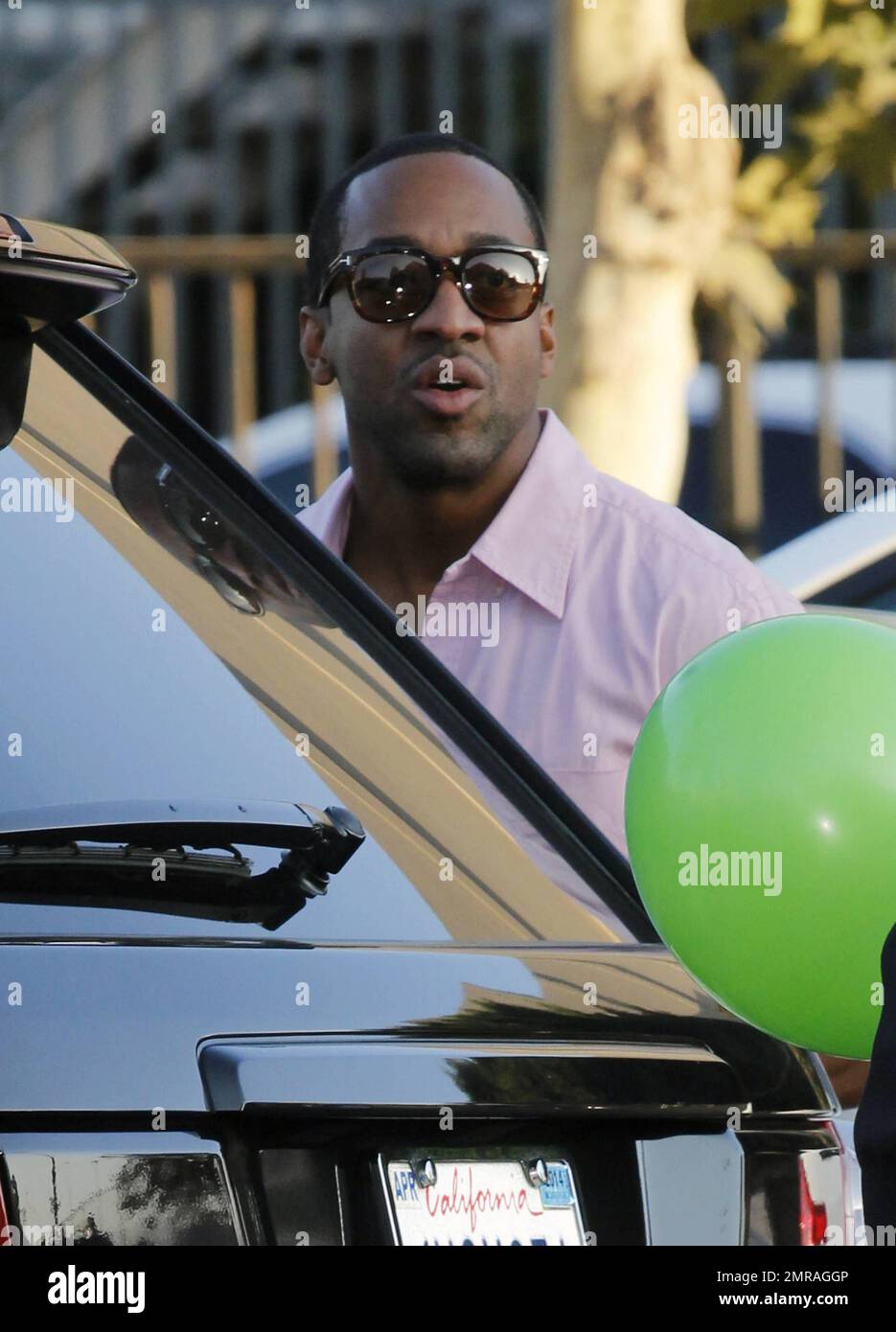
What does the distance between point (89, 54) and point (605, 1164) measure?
7.91 metres

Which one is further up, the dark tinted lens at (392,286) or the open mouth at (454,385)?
the dark tinted lens at (392,286)

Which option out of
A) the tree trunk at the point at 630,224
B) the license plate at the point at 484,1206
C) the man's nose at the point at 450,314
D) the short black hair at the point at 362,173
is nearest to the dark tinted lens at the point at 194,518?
the license plate at the point at 484,1206

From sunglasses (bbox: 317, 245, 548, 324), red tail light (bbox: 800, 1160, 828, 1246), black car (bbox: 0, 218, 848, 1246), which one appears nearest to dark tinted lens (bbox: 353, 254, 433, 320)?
sunglasses (bbox: 317, 245, 548, 324)

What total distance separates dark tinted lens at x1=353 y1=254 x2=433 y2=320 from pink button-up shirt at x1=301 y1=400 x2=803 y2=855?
316mm

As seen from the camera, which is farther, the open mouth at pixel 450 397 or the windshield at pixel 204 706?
the open mouth at pixel 450 397

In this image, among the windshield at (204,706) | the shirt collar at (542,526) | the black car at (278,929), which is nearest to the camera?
the black car at (278,929)

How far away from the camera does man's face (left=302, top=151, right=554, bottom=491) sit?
3447 millimetres

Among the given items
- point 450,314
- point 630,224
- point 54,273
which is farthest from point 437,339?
point 630,224

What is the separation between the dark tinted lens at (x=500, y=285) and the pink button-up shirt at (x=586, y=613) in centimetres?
26

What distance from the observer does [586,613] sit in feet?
10.7

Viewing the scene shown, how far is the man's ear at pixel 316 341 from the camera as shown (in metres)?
3.76

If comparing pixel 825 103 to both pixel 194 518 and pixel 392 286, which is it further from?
pixel 194 518

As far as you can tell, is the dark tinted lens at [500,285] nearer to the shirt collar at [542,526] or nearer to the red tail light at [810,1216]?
the shirt collar at [542,526]

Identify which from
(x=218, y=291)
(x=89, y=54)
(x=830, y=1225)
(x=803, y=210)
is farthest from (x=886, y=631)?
(x=89, y=54)
